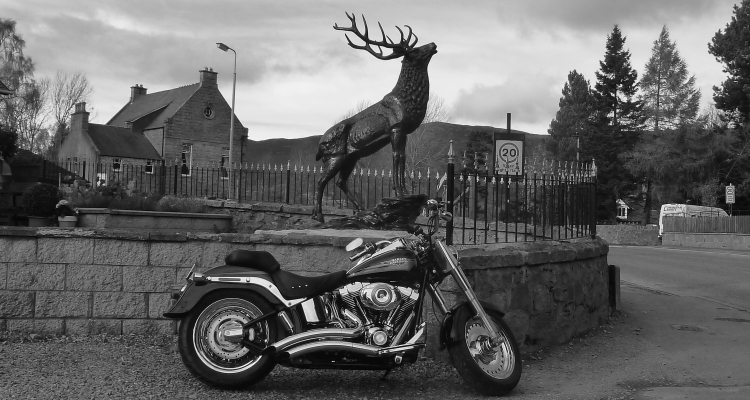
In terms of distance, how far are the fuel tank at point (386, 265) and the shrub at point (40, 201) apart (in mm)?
8019

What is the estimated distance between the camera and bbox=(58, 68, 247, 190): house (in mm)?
52125

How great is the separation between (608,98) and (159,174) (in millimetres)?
48104

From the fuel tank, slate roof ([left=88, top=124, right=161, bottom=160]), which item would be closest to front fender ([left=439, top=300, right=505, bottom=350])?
the fuel tank

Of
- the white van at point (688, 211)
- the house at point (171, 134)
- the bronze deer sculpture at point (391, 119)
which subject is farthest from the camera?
the house at point (171, 134)

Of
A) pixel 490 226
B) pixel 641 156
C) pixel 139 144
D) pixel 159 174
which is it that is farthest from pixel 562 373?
pixel 139 144

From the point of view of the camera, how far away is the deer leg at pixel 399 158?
920 cm

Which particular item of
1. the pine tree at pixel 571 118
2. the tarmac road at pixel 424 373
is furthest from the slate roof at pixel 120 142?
the tarmac road at pixel 424 373

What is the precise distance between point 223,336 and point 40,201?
7572 millimetres

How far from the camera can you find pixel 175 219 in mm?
13562

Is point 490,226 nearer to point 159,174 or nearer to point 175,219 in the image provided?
point 175,219

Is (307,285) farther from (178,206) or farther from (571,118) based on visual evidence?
(571,118)

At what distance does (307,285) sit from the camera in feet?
17.2

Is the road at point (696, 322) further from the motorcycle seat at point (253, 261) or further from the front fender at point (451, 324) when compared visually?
the motorcycle seat at point (253, 261)

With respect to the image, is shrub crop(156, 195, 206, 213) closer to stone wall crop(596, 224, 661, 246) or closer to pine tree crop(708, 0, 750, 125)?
stone wall crop(596, 224, 661, 246)
